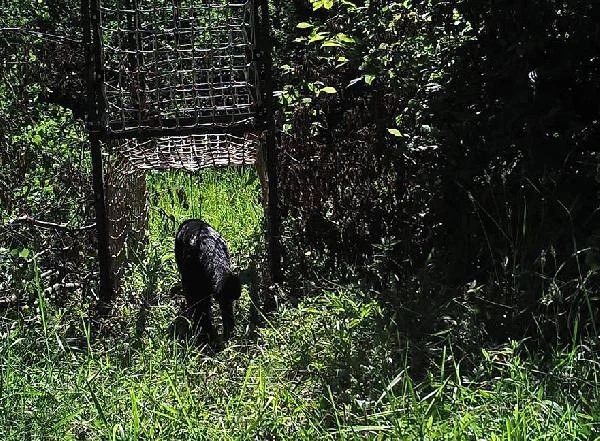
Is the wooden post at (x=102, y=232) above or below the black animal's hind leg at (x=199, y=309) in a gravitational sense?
above

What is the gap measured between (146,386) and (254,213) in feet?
13.7

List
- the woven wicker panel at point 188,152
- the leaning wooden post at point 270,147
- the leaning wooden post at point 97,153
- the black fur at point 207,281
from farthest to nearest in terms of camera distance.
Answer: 1. the woven wicker panel at point 188,152
2. the leaning wooden post at point 270,147
3. the leaning wooden post at point 97,153
4. the black fur at point 207,281

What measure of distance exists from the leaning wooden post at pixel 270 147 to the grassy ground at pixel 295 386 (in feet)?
1.72

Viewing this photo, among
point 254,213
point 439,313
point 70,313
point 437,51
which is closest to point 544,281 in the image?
point 439,313

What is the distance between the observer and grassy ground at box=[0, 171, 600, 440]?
9.73ft

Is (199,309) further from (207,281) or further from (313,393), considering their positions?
(313,393)

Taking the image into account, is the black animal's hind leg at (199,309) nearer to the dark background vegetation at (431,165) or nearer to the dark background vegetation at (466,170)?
the dark background vegetation at (431,165)

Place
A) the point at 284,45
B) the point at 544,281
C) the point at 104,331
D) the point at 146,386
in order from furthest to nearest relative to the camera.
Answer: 1. the point at 284,45
2. the point at 104,331
3. the point at 544,281
4. the point at 146,386

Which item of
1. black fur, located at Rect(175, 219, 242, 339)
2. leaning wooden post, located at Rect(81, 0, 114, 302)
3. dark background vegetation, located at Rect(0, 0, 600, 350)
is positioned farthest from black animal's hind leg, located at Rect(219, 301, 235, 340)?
leaning wooden post, located at Rect(81, 0, 114, 302)

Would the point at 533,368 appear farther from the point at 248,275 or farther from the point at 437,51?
the point at 248,275

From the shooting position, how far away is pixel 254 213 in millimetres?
7645

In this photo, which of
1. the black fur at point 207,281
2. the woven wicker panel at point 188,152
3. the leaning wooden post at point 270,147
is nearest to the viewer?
the black fur at point 207,281

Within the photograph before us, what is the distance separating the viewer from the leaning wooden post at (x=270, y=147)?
17.4ft

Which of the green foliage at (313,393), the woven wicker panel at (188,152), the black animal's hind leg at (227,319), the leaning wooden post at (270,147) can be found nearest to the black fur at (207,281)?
the black animal's hind leg at (227,319)
